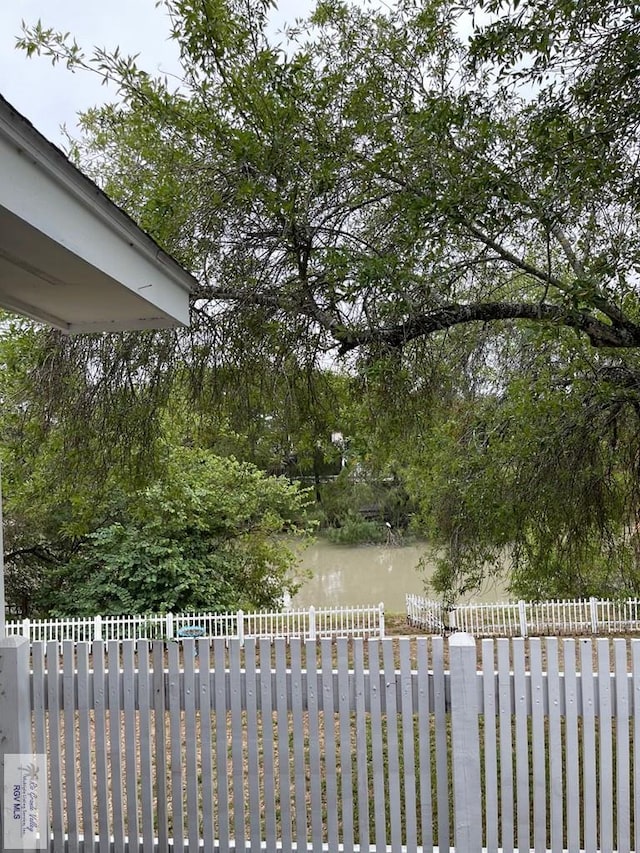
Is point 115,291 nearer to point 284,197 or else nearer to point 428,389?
point 284,197

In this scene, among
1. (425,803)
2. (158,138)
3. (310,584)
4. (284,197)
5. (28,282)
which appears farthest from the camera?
(310,584)

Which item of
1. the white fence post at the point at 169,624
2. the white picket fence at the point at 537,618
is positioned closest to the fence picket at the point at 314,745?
the white fence post at the point at 169,624

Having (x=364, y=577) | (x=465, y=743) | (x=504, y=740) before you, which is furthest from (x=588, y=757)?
(x=364, y=577)

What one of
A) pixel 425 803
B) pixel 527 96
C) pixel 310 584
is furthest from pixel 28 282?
pixel 310 584

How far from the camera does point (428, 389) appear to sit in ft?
18.5

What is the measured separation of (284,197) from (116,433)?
246 centimetres

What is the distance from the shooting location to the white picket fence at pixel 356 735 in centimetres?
318

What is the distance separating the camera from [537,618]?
13484 millimetres

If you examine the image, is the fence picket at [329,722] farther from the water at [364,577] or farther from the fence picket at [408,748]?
the water at [364,577]

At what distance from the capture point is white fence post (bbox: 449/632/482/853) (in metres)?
3.19

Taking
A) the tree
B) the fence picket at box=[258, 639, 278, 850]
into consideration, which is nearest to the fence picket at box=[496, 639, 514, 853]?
the fence picket at box=[258, 639, 278, 850]

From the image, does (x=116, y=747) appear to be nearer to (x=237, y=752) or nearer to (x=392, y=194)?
(x=237, y=752)

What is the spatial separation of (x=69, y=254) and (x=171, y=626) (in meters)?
9.36

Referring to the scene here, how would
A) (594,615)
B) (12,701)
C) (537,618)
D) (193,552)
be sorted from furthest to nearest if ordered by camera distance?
(537,618), (594,615), (193,552), (12,701)
